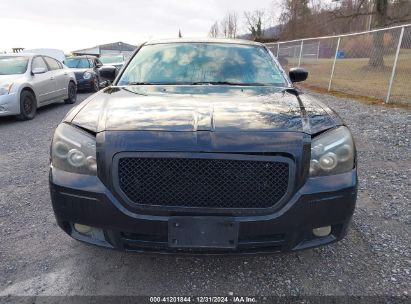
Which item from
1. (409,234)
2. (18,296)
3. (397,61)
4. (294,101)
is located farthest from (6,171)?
(397,61)

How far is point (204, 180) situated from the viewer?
179 cm

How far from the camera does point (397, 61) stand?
839 cm

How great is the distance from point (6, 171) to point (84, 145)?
2.91 meters

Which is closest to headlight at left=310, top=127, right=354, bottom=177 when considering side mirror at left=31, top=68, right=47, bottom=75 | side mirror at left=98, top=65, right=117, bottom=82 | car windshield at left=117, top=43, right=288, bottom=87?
car windshield at left=117, top=43, right=288, bottom=87

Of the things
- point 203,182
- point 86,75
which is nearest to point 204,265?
point 203,182

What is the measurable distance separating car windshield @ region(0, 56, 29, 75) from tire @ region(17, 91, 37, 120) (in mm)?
606

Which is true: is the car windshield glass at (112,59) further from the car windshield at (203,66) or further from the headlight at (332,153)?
the headlight at (332,153)

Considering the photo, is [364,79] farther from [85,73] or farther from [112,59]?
[112,59]

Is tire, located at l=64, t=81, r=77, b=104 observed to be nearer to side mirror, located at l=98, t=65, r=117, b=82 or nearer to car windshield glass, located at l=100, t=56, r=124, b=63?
side mirror, located at l=98, t=65, r=117, b=82

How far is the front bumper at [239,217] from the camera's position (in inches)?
71.6

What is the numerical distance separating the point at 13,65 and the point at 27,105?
1.07 m

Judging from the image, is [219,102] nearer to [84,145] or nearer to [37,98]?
[84,145]

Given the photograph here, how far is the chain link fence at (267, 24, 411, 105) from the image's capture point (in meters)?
8.43

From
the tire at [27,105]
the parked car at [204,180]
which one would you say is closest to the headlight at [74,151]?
the parked car at [204,180]
